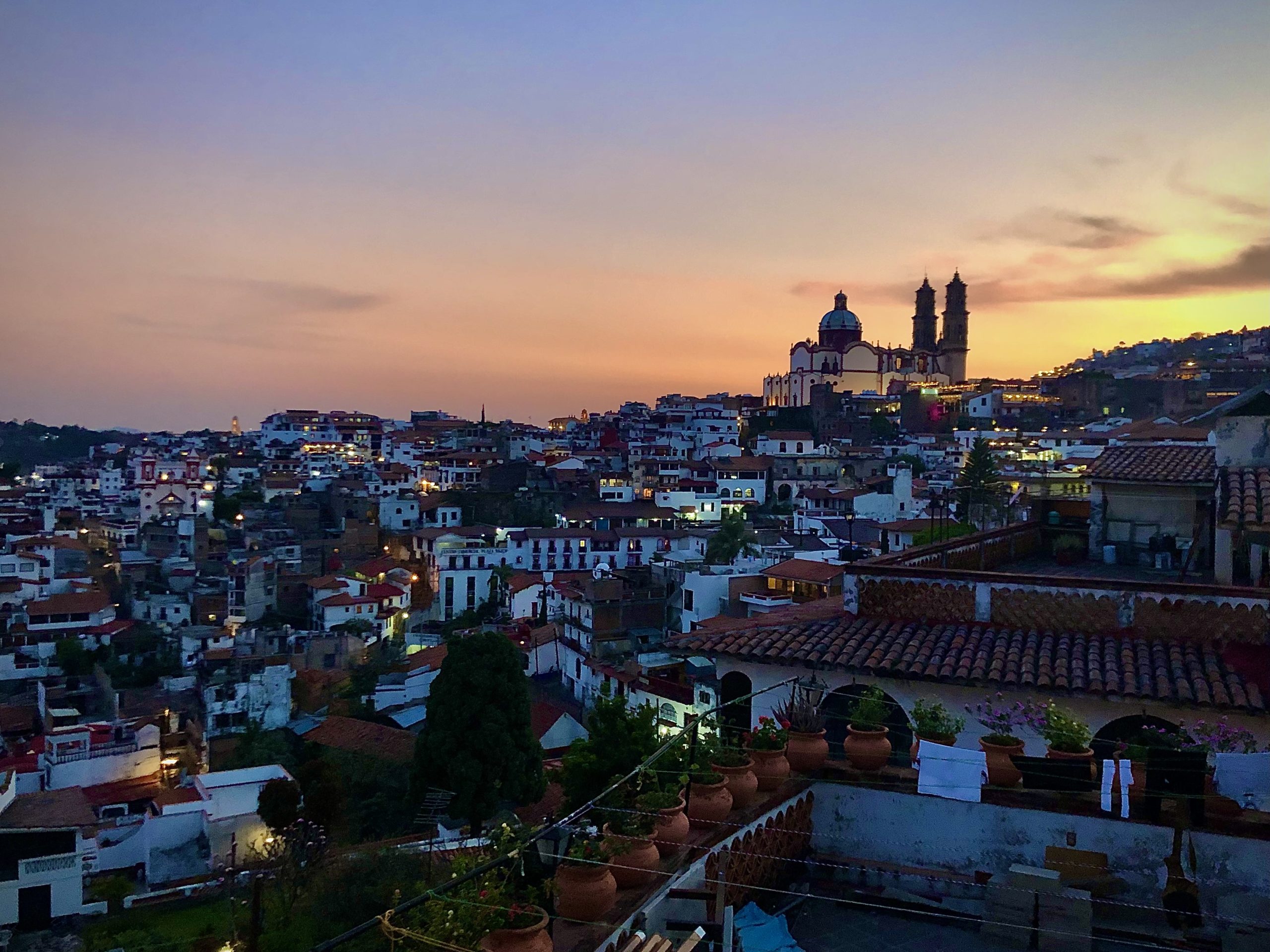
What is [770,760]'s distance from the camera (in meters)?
5.13

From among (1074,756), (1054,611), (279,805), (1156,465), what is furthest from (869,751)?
(279,805)

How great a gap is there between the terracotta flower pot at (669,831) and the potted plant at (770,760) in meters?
0.91

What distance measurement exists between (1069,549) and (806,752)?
27.2 ft

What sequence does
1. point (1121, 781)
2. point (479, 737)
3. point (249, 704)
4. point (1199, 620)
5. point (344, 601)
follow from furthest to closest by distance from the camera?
point (344, 601)
point (249, 704)
point (479, 737)
point (1199, 620)
point (1121, 781)

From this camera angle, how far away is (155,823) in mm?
19375

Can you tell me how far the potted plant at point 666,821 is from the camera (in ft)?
13.8

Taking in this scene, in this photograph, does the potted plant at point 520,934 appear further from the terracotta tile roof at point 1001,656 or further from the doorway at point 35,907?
the doorway at point 35,907

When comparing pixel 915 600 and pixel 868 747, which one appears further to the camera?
pixel 915 600

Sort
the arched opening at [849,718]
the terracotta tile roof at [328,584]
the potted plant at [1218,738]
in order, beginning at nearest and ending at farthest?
the potted plant at [1218,738], the arched opening at [849,718], the terracotta tile roof at [328,584]

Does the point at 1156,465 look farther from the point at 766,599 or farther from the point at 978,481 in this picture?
the point at 978,481

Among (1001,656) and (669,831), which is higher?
(1001,656)

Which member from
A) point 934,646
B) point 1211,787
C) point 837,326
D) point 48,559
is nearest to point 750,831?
point 1211,787

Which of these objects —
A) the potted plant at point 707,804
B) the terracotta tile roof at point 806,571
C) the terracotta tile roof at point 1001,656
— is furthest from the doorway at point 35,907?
the potted plant at point 707,804

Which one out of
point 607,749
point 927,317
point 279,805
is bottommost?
point 279,805
